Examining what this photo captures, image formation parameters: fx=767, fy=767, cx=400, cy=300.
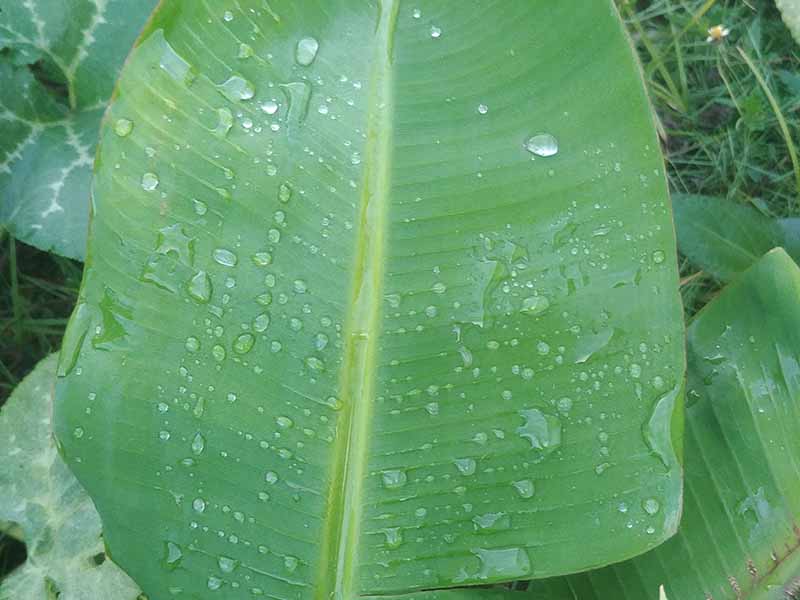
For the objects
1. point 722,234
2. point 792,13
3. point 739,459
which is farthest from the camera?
point 722,234

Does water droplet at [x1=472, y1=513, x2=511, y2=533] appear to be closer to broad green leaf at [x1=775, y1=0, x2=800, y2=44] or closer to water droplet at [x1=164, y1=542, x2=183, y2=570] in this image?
water droplet at [x1=164, y1=542, x2=183, y2=570]

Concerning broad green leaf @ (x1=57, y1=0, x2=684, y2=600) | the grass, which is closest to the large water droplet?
broad green leaf @ (x1=57, y1=0, x2=684, y2=600)

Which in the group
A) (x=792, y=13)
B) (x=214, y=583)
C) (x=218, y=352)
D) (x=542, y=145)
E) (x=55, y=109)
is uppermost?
(x=792, y=13)

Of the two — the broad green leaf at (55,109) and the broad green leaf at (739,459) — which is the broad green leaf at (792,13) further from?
the broad green leaf at (55,109)

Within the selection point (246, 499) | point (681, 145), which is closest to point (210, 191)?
point (246, 499)

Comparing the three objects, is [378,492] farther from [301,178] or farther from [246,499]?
[301,178]

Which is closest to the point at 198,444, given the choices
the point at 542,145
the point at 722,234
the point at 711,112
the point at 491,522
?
the point at 491,522

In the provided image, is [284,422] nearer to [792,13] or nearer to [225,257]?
[225,257]

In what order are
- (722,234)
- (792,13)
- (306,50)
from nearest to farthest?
(306,50), (792,13), (722,234)

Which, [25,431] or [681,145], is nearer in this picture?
[25,431]
